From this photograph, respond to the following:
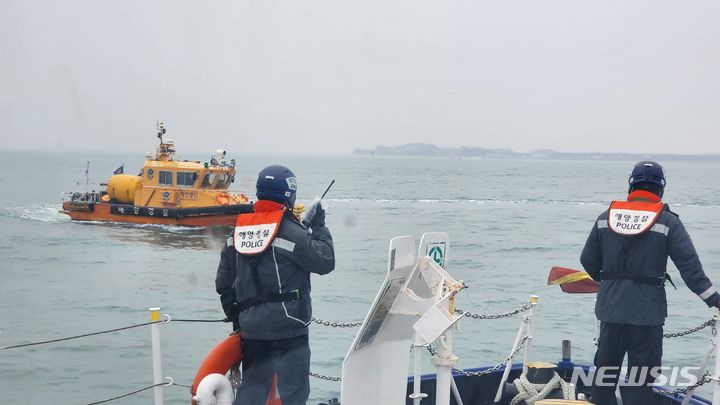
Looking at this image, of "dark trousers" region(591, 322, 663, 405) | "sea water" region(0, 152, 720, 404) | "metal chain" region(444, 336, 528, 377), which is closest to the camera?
"dark trousers" region(591, 322, 663, 405)

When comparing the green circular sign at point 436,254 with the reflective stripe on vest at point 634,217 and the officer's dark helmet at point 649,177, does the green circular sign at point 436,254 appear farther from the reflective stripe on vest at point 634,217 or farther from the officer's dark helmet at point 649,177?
the officer's dark helmet at point 649,177

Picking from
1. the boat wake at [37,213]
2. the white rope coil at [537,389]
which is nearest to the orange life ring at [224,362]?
the white rope coil at [537,389]

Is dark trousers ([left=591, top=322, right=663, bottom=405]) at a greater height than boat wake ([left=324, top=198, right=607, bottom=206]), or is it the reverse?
dark trousers ([left=591, top=322, right=663, bottom=405])

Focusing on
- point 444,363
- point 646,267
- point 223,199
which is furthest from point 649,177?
point 223,199

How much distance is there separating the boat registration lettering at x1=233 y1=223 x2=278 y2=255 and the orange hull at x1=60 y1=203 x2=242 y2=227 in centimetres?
2458

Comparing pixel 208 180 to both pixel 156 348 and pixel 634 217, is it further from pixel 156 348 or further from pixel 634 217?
pixel 634 217

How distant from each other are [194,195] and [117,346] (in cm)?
1710

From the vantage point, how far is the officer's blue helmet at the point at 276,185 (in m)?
3.70

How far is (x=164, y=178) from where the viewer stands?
2956cm

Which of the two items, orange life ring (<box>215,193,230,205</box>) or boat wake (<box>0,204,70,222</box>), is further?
boat wake (<box>0,204,70,222</box>)

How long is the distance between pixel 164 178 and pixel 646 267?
89.8 ft

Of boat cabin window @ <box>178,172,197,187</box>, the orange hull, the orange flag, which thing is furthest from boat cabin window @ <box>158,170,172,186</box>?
the orange flag

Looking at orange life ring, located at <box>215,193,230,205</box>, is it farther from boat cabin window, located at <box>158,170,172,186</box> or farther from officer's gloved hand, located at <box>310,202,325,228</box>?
officer's gloved hand, located at <box>310,202,325,228</box>

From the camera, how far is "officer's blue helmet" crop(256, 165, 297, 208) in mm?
3699
